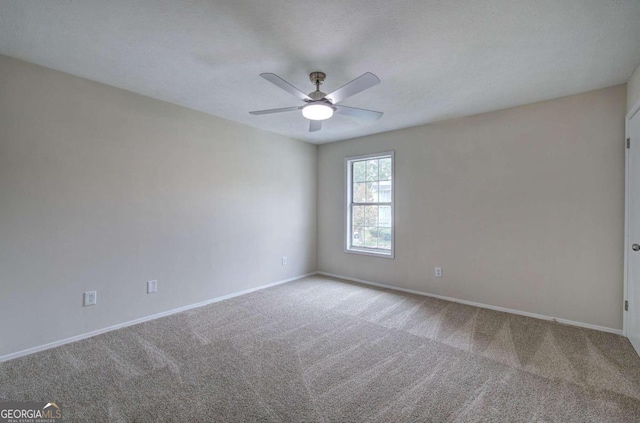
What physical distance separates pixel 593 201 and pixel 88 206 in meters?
4.92

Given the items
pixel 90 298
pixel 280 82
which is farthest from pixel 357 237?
pixel 90 298

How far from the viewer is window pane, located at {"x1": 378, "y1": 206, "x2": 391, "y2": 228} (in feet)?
14.2

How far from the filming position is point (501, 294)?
10.8 ft

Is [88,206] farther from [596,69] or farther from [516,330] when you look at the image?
[596,69]

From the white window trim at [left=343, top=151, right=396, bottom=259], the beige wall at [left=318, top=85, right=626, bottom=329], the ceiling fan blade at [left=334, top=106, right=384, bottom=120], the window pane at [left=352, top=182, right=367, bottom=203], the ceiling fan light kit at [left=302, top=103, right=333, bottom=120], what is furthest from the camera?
the window pane at [left=352, top=182, right=367, bottom=203]

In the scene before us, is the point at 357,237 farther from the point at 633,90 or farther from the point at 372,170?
the point at 633,90

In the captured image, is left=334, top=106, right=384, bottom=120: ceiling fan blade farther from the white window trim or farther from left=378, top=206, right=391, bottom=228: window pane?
left=378, top=206, right=391, bottom=228: window pane

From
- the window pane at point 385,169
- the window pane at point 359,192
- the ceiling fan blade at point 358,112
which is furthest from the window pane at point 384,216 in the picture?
the ceiling fan blade at point 358,112

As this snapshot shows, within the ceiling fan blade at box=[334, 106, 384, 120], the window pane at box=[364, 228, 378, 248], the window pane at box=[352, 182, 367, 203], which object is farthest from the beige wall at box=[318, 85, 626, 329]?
the ceiling fan blade at box=[334, 106, 384, 120]

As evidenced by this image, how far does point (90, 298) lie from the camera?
8.53 feet

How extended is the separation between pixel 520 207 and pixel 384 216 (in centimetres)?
178

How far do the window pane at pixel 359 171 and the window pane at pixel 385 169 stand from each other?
318 mm

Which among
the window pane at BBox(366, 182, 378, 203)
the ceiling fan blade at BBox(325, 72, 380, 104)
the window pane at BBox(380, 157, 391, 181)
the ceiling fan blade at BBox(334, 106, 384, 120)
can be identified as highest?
the ceiling fan blade at BBox(325, 72, 380, 104)

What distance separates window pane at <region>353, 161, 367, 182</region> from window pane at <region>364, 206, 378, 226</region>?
0.51 meters
